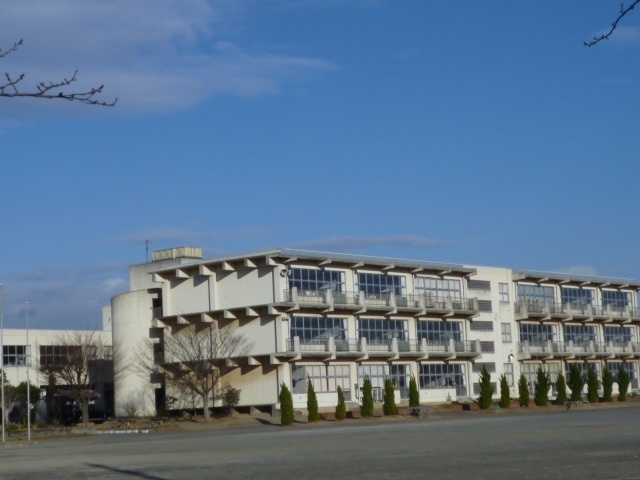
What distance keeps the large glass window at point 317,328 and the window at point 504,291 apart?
20.6m

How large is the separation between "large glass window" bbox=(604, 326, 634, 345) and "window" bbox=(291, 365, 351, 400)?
3646cm

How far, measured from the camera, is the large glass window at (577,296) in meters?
99.8

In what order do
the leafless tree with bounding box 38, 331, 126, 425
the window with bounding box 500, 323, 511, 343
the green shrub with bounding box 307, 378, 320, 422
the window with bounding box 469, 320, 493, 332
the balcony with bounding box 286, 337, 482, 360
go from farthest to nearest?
1. the window with bounding box 500, 323, 511, 343
2. the window with bounding box 469, 320, 493, 332
3. the leafless tree with bounding box 38, 331, 126, 425
4. the balcony with bounding box 286, 337, 482, 360
5. the green shrub with bounding box 307, 378, 320, 422

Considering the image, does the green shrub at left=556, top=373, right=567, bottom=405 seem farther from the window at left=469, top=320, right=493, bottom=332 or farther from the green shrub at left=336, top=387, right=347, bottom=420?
the green shrub at left=336, top=387, right=347, bottom=420

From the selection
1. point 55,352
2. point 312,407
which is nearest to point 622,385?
point 312,407

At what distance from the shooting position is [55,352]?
90500mm

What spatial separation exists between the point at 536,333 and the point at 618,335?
550 inches

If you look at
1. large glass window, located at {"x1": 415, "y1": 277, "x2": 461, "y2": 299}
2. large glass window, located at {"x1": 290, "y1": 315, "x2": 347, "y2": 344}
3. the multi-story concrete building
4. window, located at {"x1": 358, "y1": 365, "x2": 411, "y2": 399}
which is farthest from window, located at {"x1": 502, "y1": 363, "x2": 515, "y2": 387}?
Answer: large glass window, located at {"x1": 290, "y1": 315, "x2": 347, "y2": 344}

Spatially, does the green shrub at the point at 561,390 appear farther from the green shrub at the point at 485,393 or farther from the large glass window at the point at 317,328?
the large glass window at the point at 317,328

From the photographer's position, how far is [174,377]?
256 feet

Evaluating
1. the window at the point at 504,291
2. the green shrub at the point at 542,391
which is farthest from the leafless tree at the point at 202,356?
the window at the point at 504,291

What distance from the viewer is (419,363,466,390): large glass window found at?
84.0m

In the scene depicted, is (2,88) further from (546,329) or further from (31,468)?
(546,329)

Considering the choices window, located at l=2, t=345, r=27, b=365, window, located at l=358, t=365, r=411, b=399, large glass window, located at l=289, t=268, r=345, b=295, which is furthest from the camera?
window, located at l=2, t=345, r=27, b=365
